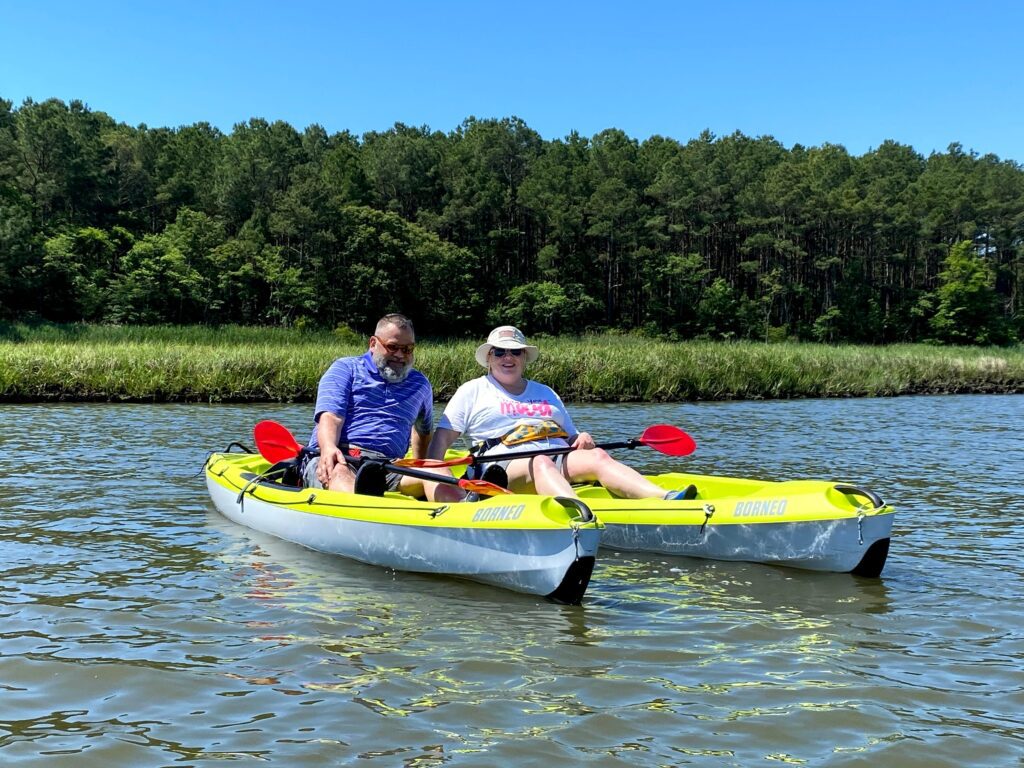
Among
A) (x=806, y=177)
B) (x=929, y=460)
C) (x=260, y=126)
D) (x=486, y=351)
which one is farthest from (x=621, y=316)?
(x=486, y=351)

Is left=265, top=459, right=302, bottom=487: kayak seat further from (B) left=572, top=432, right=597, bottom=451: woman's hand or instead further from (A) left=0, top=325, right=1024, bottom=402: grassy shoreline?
(A) left=0, top=325, right=1024, bottom=402: grassy shoreline

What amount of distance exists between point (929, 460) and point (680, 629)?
761cm

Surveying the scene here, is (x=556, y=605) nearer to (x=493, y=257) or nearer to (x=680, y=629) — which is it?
(x=680, y=629)

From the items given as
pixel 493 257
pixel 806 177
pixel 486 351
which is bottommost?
pixel 486 351

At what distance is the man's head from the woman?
15.6 inches

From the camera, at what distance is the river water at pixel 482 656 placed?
10.8ft

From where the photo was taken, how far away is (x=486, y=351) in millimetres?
6641

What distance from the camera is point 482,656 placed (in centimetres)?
420

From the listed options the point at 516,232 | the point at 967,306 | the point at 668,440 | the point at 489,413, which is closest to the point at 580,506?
the point at 489,413

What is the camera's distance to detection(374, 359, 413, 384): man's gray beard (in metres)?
6.23

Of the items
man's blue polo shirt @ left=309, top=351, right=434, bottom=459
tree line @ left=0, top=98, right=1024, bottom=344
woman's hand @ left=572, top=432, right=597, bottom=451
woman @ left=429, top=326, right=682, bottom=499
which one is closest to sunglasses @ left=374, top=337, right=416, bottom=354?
man's blue polo shirt @ left=309, top=351, right=434, bottom=459

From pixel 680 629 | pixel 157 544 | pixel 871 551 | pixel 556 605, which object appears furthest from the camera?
pixel 157 544

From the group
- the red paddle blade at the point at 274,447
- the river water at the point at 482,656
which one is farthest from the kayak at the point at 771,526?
the red paddle blade at the point at 274,447

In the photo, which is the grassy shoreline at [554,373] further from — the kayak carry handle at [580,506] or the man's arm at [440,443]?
the kayak carry handle at [580,506]
